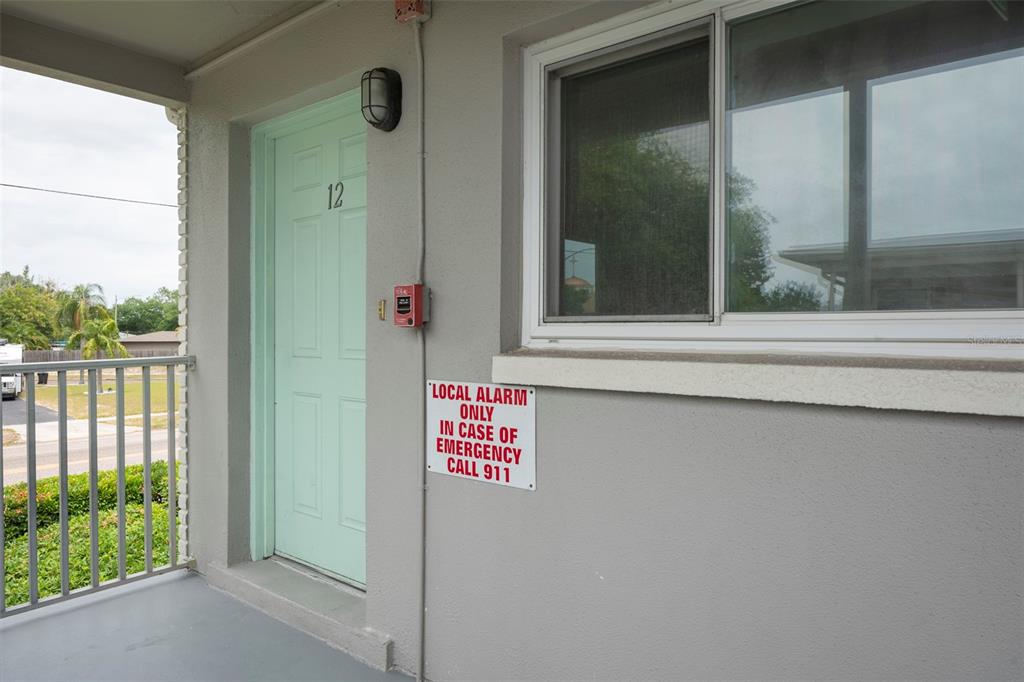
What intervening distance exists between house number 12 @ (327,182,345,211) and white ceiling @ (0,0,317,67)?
0.74m

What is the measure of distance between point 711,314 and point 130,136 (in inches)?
443

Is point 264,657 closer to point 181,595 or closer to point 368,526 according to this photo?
point 368,526

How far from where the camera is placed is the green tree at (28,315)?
11.8ft

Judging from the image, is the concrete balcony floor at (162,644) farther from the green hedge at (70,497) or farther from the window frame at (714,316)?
the green hedge at (70,497)

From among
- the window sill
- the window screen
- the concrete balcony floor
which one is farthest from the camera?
the concrete balcony floor

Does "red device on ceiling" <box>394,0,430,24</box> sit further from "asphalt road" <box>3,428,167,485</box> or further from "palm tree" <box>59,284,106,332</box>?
"asphalt road" <box>3,428,167,485</box>

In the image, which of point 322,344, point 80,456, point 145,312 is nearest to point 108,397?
point 322,344

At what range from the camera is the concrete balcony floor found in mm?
2199

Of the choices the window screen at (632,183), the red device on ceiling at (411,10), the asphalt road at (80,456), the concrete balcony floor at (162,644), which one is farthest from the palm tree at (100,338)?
the asphalt road at (80,456)

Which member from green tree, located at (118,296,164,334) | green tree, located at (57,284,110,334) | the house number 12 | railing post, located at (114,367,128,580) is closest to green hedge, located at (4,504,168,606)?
railing post, located at (114,367,128,580)

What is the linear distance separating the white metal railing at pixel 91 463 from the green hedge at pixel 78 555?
0.60m

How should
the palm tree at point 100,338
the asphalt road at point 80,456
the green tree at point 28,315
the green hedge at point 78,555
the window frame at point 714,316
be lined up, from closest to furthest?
the window frame at point 714,316
the green tree at point 28,315
the green hedge at point 78,555
the palm tree at point 100,338
the asphalt road at point 80,456

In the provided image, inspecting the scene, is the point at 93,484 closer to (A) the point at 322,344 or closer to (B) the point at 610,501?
(A) the point at 322,344

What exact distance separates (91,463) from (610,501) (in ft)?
8.35
